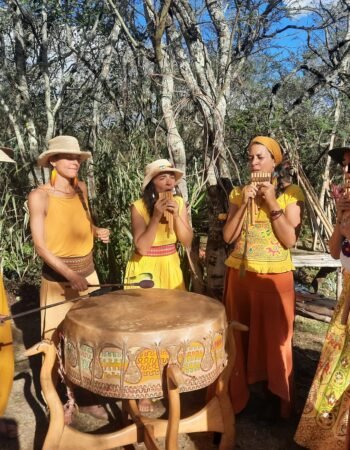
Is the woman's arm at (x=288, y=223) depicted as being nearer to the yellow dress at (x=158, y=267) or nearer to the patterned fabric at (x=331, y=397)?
the patterned fabric at (x=331, y=397)

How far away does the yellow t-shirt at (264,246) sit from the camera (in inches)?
109

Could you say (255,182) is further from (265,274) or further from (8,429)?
(8,429)

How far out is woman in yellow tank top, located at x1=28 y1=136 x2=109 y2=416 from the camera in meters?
2.86

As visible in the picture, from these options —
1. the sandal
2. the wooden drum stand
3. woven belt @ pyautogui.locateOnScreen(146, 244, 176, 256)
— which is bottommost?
the sandal

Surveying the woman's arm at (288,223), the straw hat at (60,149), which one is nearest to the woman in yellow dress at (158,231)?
the straw hat at (60,149)

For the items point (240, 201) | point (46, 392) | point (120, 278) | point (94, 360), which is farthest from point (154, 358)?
point (120, 278)

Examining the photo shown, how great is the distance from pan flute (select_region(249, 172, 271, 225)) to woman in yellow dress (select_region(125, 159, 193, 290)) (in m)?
0.50

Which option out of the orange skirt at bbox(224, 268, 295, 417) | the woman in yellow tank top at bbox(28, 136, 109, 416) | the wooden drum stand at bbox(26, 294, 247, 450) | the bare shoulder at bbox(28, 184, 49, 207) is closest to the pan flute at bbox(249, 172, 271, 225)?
the orange skirt at bbox(224, 268, 295, 417)

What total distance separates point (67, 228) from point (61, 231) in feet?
0.16

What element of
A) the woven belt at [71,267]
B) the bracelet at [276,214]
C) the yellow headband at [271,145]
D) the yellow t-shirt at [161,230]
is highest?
the yellow headband at [271,145]

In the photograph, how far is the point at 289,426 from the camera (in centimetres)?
286

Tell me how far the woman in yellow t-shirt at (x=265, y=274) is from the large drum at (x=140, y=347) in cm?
65

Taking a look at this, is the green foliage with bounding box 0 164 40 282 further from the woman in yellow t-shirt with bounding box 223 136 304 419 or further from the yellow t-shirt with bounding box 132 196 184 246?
the woman in yellow t-shirt with bounding box 223 136 304 419

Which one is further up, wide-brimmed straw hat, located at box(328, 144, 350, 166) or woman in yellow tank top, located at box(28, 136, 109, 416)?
wide-brimmed straw hat, located at box(328, 144, 350, 166)
